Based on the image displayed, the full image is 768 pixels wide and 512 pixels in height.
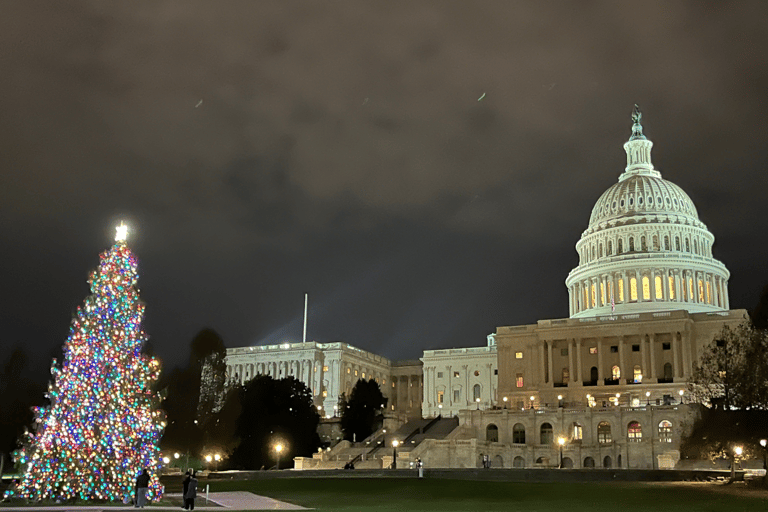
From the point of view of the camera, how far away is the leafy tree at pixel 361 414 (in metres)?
106

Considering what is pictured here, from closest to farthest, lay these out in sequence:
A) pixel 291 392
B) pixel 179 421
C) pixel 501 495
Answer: pixel 501 495
pixel 179 421
pixel 291 392

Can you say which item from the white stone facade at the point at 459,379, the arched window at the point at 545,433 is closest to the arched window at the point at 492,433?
the arched window at the point at 545,433

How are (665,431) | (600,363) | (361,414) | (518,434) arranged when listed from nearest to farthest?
(665,431), (518,434), (361,414), (600,363)

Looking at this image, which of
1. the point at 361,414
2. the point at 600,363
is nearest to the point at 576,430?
the point at 600,363

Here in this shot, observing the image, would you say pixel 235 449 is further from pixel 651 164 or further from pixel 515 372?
pixel 651 164

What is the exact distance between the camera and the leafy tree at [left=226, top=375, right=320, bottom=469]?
90.5 metres

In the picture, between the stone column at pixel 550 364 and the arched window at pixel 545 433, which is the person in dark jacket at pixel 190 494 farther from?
the stone column at pixel 550 364

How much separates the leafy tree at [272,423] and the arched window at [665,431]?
37467 millimetres

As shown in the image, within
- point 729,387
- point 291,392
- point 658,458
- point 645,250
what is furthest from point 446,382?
point 729,387

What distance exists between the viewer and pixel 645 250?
433 ft

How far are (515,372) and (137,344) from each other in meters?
88.8

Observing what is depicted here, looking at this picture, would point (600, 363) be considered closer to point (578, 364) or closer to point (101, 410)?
point (578, 364)

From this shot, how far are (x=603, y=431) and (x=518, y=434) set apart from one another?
883 centimetres

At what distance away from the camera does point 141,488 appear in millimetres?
30953
